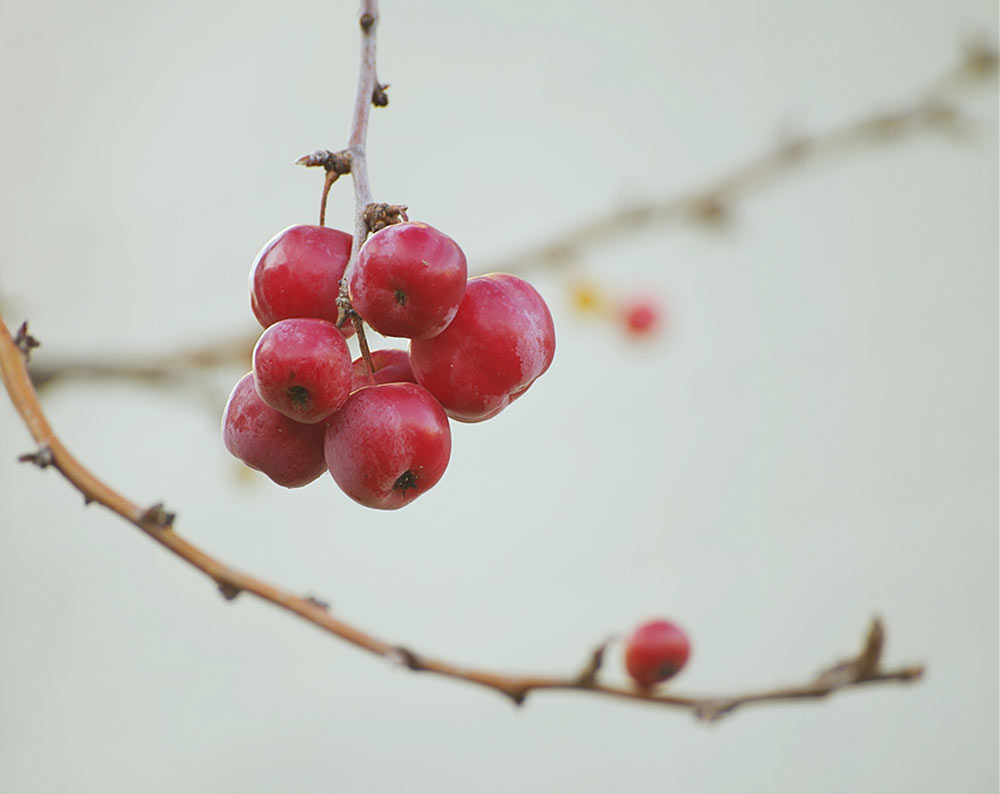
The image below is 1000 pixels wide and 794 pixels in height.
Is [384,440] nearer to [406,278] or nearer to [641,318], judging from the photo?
[406,278]

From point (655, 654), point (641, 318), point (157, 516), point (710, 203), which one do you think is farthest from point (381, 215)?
point (641, 318)

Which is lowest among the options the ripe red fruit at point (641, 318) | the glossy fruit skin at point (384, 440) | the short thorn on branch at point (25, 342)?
the glossy fruit skin at point (384, 440)

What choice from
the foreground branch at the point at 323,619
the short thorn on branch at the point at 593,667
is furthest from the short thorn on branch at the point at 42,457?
the short thorn on branch at the point at 593,667

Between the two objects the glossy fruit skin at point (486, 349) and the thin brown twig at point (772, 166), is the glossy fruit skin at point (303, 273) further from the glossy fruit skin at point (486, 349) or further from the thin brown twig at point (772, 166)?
the thin brown twig at point (772, 166)

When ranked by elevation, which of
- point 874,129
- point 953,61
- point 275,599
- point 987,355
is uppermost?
point 953,61

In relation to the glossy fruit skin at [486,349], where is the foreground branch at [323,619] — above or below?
below

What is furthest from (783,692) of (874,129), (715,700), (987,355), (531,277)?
(987,355)

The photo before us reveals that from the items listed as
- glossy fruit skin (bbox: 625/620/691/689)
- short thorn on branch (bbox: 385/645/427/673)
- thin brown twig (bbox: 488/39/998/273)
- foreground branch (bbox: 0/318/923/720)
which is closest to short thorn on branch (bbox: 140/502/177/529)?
foreground branch (bbox: 0/318/923/720)

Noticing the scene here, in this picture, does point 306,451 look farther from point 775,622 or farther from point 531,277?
point 775,622
